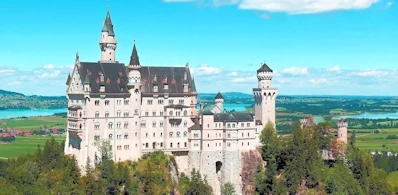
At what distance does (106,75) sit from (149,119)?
10049 mm

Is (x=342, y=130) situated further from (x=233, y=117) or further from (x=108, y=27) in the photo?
(x=108, y=27)

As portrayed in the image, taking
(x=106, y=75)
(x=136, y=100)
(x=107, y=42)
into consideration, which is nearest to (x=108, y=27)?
(x=107, y=42)

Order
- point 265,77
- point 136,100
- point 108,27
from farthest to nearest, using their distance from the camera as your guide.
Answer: point 265,77, point 108,27, point 136,100

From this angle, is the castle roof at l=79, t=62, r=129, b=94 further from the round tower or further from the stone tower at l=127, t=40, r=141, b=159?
the round tower

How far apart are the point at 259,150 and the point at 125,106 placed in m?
24.8

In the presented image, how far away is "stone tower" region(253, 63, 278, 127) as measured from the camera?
341 ft

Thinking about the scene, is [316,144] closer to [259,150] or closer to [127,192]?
[259,150]

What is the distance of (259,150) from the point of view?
3952 inches

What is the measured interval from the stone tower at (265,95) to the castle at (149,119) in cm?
35

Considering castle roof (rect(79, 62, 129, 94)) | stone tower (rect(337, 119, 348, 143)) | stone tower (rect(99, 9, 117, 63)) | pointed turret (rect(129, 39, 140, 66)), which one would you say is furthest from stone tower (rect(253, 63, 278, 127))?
stone tower (rect(99, 9, 117, 63))

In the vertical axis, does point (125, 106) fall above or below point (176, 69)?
below

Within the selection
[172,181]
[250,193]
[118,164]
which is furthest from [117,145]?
[250,193]

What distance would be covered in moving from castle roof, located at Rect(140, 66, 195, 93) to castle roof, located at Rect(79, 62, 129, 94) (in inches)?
159

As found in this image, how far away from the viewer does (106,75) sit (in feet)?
298
